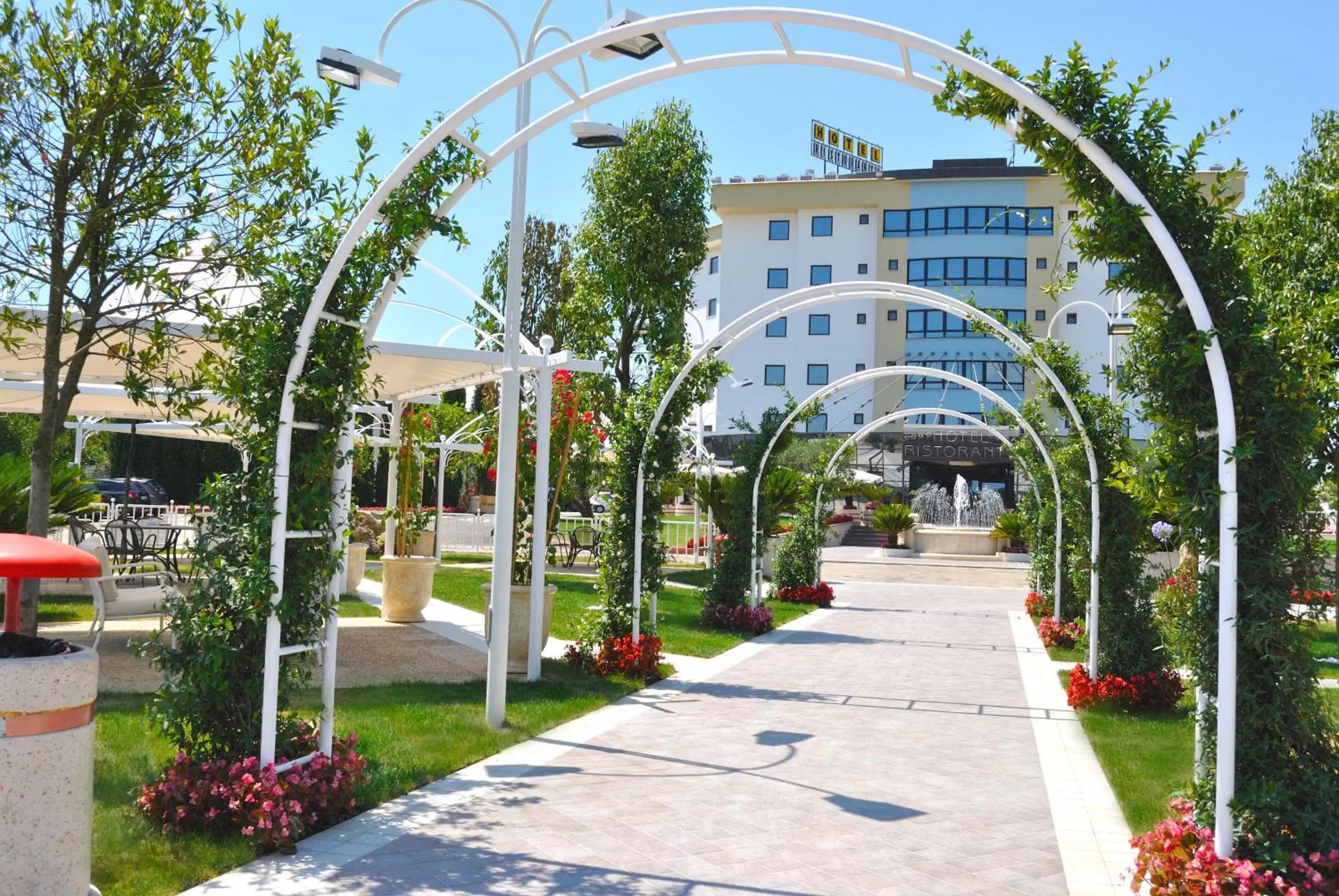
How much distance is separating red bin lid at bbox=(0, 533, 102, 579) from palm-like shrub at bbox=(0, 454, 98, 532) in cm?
825

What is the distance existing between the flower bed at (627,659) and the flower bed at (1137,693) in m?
4.10

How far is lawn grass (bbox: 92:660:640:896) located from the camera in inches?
206

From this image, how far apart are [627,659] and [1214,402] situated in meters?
7.23

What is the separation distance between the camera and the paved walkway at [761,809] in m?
5.34

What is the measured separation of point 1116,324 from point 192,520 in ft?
34.8

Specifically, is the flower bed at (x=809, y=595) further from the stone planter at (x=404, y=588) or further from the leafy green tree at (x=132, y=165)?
the leafy green tree at (x=132, y=165)

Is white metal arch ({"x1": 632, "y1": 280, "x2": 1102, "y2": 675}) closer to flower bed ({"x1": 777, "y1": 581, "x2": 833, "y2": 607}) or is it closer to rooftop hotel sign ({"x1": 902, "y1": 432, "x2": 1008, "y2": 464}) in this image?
flower bed ({"x1": 777, "y1": 581, "x2": 833, "y2": 607})

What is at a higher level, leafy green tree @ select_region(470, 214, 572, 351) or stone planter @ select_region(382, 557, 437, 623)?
leafy green tree @ select_region(470, 214, 572, 351)

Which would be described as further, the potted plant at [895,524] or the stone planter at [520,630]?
the potted plant at [895,524]

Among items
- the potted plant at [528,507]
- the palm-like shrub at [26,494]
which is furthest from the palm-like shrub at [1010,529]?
the palm-like shrub at [26,494]

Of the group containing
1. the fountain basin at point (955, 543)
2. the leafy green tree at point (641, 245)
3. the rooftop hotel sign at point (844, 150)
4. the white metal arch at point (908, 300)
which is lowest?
the fountain basin at point (955, 543)

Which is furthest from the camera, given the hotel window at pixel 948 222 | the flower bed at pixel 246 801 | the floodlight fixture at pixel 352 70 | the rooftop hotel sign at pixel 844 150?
the rooftop hotel sign at pixel 844 150

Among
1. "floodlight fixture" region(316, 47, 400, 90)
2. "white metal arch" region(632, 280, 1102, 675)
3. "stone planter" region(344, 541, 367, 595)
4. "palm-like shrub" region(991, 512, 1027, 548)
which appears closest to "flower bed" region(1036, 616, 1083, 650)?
"white metal arch" region(632, 280, 1102, 675)

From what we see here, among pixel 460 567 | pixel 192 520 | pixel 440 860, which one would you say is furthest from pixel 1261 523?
pixel 460 567
